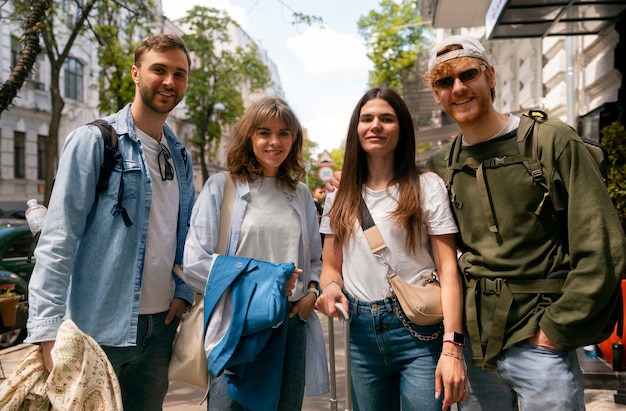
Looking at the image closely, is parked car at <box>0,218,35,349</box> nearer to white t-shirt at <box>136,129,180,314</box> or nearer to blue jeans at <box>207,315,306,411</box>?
white t-shirt at <box>136,129,180,314</box>

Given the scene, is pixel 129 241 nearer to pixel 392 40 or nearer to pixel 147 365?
pixel 147 365

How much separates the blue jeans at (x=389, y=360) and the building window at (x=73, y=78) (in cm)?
2855

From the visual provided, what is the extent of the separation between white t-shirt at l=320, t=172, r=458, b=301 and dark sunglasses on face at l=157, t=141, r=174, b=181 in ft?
3.35

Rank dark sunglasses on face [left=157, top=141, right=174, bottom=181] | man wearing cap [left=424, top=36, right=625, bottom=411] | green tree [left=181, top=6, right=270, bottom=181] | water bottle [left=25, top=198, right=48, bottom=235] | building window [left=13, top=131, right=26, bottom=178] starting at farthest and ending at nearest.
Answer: green tree [left=181, top=6, right=270, bottom=181]
building window [left=13, top=131, right=26, bottom=178]
water bottle [left=25, top=198, right=48, bottom=235]
dark sunglasses on face [left=157, top=141, right=174, bottom=181]
man wearing cap [left=424, top=36, right=625, bottom=411]

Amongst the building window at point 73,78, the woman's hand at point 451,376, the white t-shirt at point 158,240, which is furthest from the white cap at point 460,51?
the building window at point 73,78

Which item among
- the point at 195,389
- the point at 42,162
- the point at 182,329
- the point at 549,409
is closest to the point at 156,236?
the point at 182,329

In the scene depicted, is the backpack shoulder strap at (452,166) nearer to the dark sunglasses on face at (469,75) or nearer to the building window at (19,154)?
the dark sunglasses on face at (469,75)

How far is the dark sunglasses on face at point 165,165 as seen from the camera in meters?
3.03

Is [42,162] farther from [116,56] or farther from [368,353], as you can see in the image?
[368,353]

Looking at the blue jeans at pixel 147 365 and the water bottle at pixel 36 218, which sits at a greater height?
the water bottle at pixel 36 218

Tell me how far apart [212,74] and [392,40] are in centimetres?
902

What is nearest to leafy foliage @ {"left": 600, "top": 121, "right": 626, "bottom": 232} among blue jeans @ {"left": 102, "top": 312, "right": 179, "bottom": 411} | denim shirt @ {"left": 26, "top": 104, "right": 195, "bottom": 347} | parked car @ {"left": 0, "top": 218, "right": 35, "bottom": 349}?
Answer: blue jeans @ {"left": 102, "top": 312, "right": 179, "bottom": 411}

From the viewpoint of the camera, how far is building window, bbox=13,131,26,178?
24.8 metres

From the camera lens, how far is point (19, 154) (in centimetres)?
2506
